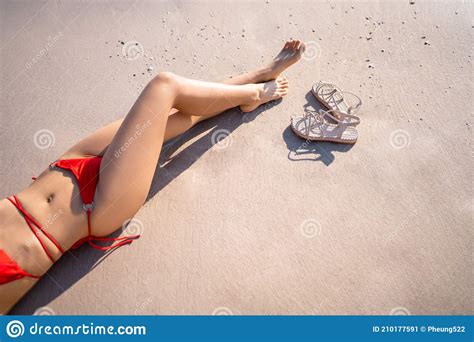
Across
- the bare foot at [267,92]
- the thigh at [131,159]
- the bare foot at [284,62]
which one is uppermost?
the thigh at [131,159]

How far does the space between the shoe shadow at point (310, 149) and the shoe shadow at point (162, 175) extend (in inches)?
11.7

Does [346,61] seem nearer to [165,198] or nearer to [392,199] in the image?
[392,199]

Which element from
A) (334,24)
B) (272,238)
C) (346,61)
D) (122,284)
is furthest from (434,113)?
(122,284)

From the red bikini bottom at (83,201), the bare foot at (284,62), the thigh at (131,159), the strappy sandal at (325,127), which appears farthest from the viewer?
the bare foot at (284,62)

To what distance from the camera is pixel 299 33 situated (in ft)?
10.2

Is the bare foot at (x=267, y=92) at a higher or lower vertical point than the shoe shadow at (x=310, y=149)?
higher

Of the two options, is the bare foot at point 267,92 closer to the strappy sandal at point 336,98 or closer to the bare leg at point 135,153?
the strappy sandal at point 336,98

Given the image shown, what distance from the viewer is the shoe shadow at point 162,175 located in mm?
2156

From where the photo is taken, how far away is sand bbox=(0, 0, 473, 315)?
2137 mm

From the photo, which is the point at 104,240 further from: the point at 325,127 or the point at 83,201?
the point at 325,127

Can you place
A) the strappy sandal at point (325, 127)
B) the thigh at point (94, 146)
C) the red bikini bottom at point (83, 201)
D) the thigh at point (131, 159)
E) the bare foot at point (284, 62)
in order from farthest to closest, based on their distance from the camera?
the bare foot at point (284, 62), the strappy sandal at point (325, 127), the thigh at point (94, 146), the thigh at point (131, 159), the red bikini bottom at point (83, 201)

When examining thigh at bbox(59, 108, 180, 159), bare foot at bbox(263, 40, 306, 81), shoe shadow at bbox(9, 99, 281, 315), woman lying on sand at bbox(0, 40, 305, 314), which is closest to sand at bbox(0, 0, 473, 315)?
shoe shadow at bbox(9, 99, 281, 315)

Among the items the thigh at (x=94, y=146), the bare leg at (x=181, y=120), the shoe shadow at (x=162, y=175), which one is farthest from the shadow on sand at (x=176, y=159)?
the thigh at (x=94, y=146)

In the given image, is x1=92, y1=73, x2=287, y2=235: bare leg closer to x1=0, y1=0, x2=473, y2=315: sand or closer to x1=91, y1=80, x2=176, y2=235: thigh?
x1=91, y1=80, x2=176, y2=235: thigh
